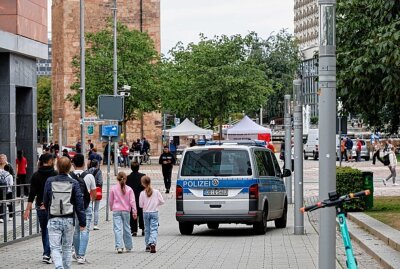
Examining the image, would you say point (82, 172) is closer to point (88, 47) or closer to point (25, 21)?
point (25, 21)

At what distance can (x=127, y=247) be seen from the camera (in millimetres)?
21000

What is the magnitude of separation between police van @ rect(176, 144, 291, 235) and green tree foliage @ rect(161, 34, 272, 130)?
183ft

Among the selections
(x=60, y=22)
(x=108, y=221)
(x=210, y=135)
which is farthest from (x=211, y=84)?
(x=108, y=221)

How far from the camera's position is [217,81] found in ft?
266

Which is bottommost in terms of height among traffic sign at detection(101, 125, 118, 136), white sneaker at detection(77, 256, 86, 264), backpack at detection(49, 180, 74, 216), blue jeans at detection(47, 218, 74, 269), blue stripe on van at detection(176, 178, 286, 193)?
white sneaker at detection(77, 256, 86, 264)

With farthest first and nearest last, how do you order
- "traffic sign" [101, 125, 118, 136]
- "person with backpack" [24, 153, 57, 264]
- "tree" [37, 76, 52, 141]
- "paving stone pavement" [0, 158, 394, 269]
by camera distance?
"tree" [37, 76, 52, 141], "traffic sign" [101, 125, 118, 136], "person with backpack" [24, 153, 57, 264], "paving stone pavement" [0, 158, 394, 269]

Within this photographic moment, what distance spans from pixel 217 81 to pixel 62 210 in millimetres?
66299

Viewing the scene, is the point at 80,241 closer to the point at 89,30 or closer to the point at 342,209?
the point at 342,209

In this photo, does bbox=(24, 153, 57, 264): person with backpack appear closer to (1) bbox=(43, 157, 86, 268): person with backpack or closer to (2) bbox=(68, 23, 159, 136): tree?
(1) bbox=(43, 157, 86, 268): person with backpack

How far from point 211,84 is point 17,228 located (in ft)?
189

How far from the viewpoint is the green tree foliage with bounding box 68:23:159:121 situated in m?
77.8

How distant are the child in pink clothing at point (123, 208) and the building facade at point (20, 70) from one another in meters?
15.2

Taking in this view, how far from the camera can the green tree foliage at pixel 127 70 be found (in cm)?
7781

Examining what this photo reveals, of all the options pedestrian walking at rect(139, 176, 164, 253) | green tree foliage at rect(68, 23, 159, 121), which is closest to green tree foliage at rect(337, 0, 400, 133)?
pedestrian walking at rect(139, 176, 164, 253)
